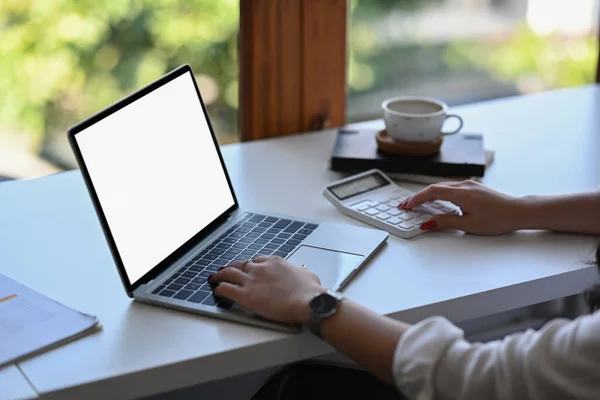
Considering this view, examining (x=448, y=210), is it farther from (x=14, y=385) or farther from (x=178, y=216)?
(x=14, y=385)

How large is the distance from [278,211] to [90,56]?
0.61 m

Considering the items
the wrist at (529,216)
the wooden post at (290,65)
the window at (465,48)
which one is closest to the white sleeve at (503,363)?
the wrist at (529,216)

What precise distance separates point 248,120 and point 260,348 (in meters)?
0.82

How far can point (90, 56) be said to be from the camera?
160 cm

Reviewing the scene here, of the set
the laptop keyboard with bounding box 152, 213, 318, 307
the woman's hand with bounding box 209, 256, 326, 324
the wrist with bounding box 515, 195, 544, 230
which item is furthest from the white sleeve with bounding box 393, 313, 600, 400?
the wrist with bounding box 515, 195, 544, 230

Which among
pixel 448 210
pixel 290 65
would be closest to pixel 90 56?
pixel 290 65

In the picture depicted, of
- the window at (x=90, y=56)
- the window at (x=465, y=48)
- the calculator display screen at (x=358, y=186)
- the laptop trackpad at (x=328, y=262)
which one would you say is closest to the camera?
the laptop trackpad at (x=328, y=262)

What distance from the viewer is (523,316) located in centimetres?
202

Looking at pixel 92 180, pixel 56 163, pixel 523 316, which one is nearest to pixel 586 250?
pixel 92 180

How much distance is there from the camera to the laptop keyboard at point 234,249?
3.22 feet

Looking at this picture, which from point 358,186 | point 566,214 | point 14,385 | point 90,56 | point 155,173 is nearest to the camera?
point 14,385

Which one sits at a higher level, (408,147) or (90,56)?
(90,56)

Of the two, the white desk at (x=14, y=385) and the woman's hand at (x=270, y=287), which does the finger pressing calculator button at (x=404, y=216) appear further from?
the white desk at (x=14, y=385)

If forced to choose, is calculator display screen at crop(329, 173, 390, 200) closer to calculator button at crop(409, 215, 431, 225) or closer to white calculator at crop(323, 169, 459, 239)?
white calculator at crop(323, 169, 459, 239)
